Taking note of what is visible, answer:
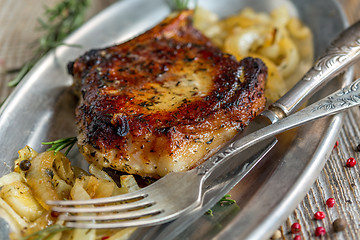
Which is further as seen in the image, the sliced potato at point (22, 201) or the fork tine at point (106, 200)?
the sliced potato at point (22, 201)

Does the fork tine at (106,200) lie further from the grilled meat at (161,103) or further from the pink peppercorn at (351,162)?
the pink peppercorn at (351,162)

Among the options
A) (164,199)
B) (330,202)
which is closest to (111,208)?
(164,199)

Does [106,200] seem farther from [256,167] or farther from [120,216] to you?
[256,167]

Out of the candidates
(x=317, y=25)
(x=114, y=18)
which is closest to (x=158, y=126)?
(x=114, y=18)

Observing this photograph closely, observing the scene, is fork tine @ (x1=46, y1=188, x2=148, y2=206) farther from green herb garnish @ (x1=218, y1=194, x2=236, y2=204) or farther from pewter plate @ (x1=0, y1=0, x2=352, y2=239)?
green herb garnish @ (x1=218, y1=194, x2=236, y2=204)

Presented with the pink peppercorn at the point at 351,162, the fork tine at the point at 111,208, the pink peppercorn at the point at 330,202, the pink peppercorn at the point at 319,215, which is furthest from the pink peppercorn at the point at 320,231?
the fork tine at the point at 111,208

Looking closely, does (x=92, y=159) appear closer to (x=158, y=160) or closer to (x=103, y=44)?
(x=158, y=160)
